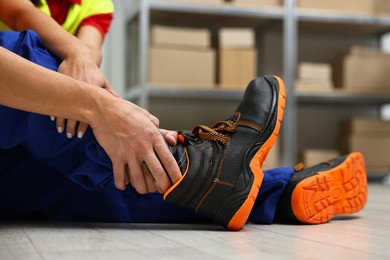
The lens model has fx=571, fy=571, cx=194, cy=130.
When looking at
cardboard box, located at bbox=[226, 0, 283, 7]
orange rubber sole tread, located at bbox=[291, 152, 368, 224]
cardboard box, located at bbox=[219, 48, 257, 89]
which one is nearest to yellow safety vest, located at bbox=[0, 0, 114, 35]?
orange rubber sole tread, located at bbox=[291, 152, 368, 224]

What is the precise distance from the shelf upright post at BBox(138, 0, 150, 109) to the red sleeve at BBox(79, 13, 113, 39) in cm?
126

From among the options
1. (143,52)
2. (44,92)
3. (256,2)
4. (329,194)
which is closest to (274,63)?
(256,2)

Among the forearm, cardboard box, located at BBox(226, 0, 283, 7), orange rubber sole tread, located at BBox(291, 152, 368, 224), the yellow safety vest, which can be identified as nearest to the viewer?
the forearm

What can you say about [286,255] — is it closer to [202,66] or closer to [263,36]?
[202,66]

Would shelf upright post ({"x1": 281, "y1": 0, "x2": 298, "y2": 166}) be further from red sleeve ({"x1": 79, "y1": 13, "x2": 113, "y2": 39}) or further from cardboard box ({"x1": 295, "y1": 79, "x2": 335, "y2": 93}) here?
red sleeve ({"x1": 79, "y1": 13, "x2": 113, "y2": 39})

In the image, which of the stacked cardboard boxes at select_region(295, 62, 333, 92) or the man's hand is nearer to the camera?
the man's hand

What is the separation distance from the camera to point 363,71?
114 inches

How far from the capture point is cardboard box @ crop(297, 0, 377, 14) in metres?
2.89

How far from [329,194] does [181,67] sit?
1713 mm

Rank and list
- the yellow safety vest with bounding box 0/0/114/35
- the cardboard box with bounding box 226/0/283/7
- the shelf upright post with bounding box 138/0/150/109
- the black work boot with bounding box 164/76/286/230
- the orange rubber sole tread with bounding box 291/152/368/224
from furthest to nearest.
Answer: the cardboard box with bounding box 226/0/283/7 → the shelf upright post with bounding box 138/0/150/109 → the yellow safety vest with bounding box 0/0/114/35 → the orange rubber sole tread with bounding box 291/152/368/224 → the black work boot with bounding box 164/76/286/230

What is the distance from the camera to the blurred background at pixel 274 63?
2.69 m

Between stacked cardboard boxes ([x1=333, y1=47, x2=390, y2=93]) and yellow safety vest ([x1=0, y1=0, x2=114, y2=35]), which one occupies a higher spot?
yellow safety vest ([x1=0, y1=0, x2=114, y2=35])

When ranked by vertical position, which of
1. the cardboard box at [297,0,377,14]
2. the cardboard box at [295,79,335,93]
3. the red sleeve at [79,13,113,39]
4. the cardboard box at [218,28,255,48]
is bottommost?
the cardboard box at [295,79,335,93]

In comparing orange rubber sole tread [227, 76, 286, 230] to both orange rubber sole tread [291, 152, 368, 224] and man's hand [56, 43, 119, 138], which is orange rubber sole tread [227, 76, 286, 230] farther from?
man's hand [56, 43, 119, 138]
